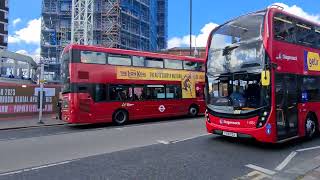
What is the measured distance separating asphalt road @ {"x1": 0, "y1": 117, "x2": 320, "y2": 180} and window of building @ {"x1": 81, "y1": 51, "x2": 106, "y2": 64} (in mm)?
4402

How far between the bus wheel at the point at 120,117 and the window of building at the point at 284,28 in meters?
9.52

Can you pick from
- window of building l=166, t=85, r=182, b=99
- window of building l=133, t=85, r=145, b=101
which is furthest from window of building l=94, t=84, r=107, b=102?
window of building l=166, t=85, r=182, b=99

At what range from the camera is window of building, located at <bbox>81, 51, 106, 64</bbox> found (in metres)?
17.0

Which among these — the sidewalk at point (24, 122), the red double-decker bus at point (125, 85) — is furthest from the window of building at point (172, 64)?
the sidewalk at point (24, 122)

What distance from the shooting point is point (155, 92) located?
20.0 metres

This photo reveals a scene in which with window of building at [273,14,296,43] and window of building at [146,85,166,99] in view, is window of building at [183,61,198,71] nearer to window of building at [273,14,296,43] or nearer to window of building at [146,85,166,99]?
window of building at [146,85,166,99]

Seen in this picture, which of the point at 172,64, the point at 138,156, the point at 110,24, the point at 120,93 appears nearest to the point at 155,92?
the point at 172,64

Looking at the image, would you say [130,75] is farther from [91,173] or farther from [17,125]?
[91,173]

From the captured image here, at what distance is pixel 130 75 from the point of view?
741 inches

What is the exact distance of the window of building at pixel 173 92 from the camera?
20.5m

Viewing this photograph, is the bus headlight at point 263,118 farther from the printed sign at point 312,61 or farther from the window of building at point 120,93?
the window of building at point 120,93

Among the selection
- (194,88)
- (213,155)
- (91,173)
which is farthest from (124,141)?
(194,88)

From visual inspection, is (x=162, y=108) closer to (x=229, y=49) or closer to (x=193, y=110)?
(x=193, y=110)

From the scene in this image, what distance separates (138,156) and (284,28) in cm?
580
